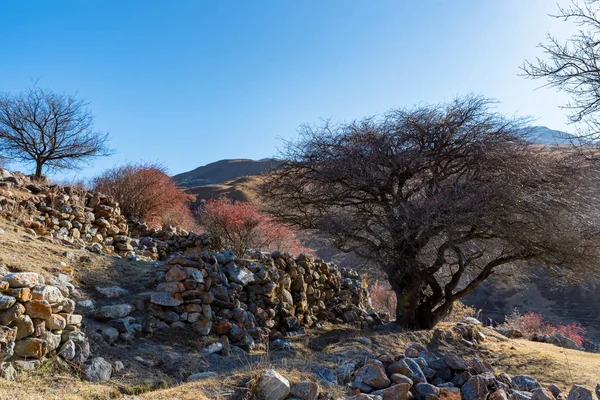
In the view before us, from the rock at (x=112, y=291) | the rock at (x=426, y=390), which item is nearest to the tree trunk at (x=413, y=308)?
the rock at (x=426, y=390)

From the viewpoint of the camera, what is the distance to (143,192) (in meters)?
14.5

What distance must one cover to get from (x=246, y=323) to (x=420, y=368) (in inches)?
113

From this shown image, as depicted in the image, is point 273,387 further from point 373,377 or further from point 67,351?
point 67,351

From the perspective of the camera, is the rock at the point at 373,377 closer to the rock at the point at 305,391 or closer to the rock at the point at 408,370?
the rock at the point at 408,370

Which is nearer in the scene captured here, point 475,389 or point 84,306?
point 475,389

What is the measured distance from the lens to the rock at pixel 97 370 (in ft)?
12.1

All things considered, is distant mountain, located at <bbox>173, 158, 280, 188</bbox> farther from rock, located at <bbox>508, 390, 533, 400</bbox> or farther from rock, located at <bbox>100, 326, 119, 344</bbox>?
rock, located at <bbox>508, 390, 533, 400</bbox>

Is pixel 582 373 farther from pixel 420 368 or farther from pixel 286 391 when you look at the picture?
pixel 286 391

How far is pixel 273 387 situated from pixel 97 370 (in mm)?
1739

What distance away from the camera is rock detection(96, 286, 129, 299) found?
18.2 ft

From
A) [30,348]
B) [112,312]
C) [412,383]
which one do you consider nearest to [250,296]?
[112,312]

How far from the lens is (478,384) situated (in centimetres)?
440

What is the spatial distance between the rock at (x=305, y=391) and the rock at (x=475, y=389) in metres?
1.88

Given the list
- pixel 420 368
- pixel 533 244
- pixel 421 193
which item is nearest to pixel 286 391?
pixel 420 368
